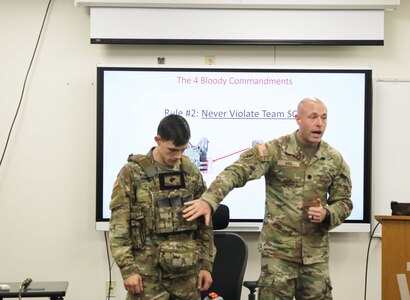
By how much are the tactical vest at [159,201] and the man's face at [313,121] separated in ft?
2.65

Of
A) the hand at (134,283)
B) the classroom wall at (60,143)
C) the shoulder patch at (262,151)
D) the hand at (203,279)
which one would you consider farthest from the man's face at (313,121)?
the classroom wall at (60,143)

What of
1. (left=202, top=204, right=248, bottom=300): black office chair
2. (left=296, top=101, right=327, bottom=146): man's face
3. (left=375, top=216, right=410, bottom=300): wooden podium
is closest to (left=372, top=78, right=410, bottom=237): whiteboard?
(left=375, top=216, right=410, bottom=300): wooden podium

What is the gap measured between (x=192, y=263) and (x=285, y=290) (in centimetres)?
65

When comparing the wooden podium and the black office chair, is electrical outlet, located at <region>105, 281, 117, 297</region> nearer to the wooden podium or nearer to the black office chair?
the black office chair

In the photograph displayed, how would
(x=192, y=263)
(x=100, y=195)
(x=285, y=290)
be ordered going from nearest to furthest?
(x=192, y=263) < (x=285, y=290) < (x=100, y=195)

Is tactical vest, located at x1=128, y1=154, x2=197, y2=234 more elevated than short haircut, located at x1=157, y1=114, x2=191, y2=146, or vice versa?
short haircut, located at x1=157, y1=114, x2=191, y2=146

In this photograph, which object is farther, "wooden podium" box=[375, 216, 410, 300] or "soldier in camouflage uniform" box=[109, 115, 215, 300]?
"wooden podium" box=[375, 216, 410, 300]

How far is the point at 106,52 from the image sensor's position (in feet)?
15.7

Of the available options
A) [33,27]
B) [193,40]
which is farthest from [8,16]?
[193,40]

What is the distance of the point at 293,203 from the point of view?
126 inches

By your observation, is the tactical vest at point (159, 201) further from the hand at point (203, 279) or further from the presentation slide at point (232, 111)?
the presentation slide at point (232, 111)

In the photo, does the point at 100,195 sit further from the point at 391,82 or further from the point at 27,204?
the point at 391,82

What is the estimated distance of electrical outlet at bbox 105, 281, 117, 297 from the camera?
4754mm

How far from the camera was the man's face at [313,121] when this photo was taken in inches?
126
